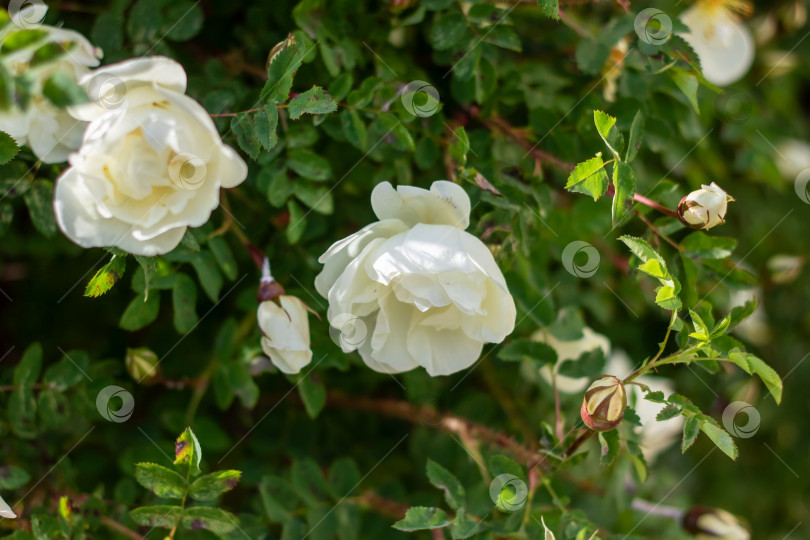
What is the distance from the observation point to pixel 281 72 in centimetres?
79

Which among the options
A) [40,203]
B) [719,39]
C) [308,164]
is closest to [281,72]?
[308,164]

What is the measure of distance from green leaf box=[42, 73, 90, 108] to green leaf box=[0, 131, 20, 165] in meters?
0.24

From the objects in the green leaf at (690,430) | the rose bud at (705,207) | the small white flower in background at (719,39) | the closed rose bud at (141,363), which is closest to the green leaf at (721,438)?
the green leaf at (690,430)

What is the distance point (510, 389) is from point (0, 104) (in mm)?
963

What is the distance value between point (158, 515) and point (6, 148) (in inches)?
16.6

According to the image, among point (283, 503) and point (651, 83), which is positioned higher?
point (651, 83)

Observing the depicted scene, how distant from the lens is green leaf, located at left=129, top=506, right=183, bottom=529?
2.66 ft

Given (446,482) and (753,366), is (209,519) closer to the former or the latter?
(446,482)

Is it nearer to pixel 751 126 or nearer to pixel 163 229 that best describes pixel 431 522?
pixel 163 229

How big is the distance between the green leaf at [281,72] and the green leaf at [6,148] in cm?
26

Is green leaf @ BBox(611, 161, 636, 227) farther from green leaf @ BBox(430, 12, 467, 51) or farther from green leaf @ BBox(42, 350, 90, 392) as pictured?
green leaf @ BBox(42, 350, 90, 392)

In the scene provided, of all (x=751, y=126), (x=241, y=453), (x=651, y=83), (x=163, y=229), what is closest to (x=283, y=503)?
(x=241, y=453)

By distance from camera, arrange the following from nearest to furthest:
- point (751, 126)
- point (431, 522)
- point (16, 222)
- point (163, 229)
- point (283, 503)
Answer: point (163, 229)
point (431, 522)
point (283, 503)
point (16, 222)
point (751, 126)

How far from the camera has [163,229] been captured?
2.34 feet
